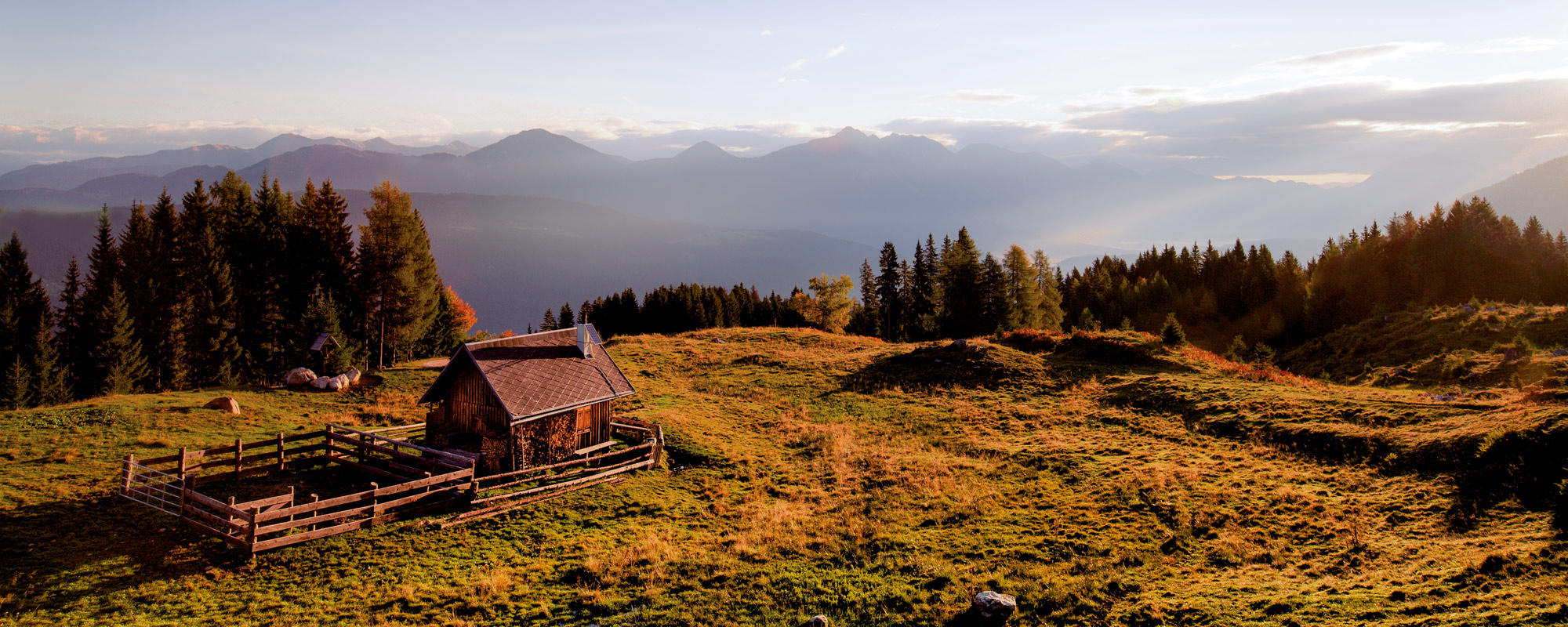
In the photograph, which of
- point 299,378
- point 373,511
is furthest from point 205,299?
point 373,511

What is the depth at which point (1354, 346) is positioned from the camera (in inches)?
1702

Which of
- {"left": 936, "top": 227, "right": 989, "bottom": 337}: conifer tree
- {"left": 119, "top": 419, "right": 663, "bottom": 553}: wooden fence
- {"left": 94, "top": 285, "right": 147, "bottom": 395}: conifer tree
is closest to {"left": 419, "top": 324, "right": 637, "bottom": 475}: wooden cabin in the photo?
{"left": 119, "top": 419, "right": 663, "bottom": 553}: wooden fence

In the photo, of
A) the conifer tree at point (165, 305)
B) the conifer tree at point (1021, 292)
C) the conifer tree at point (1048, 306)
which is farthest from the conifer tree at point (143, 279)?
the conifer tree at point (1048, 306)

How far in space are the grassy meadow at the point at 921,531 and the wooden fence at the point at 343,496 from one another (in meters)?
0.59

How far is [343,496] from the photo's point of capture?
17203mm

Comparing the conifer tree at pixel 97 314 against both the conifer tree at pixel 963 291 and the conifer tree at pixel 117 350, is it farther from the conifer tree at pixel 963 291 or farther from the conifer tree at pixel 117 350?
the conifer tree at pixel 963 291

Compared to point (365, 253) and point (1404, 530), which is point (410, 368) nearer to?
point (365, 253)

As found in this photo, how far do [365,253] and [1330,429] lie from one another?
58.3 metres

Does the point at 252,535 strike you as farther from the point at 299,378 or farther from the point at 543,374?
the point at 299,378

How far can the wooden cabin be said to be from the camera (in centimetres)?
2288

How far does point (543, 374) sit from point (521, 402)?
206cm

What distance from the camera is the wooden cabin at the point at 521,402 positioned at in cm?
2288

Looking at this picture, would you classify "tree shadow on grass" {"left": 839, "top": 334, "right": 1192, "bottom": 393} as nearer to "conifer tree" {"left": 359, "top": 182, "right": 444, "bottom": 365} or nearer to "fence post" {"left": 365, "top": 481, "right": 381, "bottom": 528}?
"fence post" {"left": 365, "top": 481, "right": 381, "bottom": 528}

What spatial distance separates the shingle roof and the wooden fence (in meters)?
2.48
